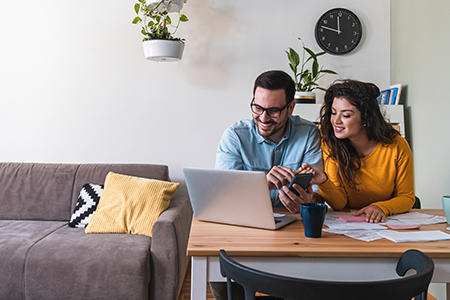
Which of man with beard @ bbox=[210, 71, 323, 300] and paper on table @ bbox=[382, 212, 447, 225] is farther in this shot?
man with beard @ bbox=[210, 71, 323, 300]

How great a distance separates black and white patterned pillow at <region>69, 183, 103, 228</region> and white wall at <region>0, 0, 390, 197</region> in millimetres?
429

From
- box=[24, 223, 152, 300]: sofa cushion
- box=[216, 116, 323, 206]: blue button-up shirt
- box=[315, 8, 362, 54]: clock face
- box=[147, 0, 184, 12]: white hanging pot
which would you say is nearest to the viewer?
box=[216, 116, 323, 206]: blue button-up shirt

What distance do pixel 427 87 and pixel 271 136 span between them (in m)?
1.21

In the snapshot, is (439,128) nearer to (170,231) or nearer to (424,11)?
(424,11)

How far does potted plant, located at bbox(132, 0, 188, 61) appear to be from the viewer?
2781 mm

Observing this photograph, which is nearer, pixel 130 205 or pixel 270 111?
pixel 270 111

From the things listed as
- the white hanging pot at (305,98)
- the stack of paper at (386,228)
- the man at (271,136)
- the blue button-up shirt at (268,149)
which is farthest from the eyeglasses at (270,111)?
the white hanging pot at (305,98)

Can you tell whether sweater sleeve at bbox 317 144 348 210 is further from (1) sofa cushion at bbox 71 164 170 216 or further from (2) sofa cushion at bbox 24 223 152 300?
(1) sofa cushion at bbox 71 164 170 216

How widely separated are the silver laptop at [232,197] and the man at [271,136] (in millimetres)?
442

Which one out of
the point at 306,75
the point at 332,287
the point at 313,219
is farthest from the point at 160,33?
the point at 332,287

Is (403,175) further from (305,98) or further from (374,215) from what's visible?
(305,98)

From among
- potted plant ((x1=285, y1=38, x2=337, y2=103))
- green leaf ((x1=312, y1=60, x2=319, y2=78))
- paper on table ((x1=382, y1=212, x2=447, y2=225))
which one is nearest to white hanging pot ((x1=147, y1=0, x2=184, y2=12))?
potted plant ((x1=285, y1=38, x2=337, y2=103))

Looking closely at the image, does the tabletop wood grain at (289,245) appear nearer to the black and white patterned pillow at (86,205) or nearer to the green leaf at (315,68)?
the black and white patterned pillow at (86,205)

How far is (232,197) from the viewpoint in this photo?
132cm
